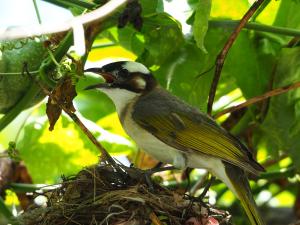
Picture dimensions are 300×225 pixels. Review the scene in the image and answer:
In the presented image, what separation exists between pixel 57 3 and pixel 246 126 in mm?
1476

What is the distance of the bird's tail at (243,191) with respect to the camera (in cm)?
396

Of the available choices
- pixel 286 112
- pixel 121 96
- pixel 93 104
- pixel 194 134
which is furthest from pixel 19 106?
pixel 286 112

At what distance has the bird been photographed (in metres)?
4.02

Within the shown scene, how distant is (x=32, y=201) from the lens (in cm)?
444

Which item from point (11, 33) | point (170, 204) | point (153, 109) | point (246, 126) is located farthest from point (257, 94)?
point (11, 33)

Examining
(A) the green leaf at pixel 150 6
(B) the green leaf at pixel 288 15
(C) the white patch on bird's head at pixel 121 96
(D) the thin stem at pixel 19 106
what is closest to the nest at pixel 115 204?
(D) the thin stem at pixel 19 106

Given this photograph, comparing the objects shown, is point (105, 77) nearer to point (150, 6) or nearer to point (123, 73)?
point (123, 73)

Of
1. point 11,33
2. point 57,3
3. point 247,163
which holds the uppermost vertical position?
point 57,3

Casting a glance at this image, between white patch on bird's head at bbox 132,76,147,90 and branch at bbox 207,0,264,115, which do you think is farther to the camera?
white patch on bird's head at bbox 132,76,147,90

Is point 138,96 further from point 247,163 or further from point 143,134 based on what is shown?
point 247,163

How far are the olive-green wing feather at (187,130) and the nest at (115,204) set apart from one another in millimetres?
269

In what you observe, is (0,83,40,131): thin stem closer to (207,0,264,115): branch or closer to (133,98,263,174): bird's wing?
(133,98,263,174): bird's wing

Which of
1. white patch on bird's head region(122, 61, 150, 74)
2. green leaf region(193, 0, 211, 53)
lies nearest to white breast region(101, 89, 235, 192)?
white patch on bird's head region(122, 61, 150, 74)

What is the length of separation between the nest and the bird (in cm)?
24
